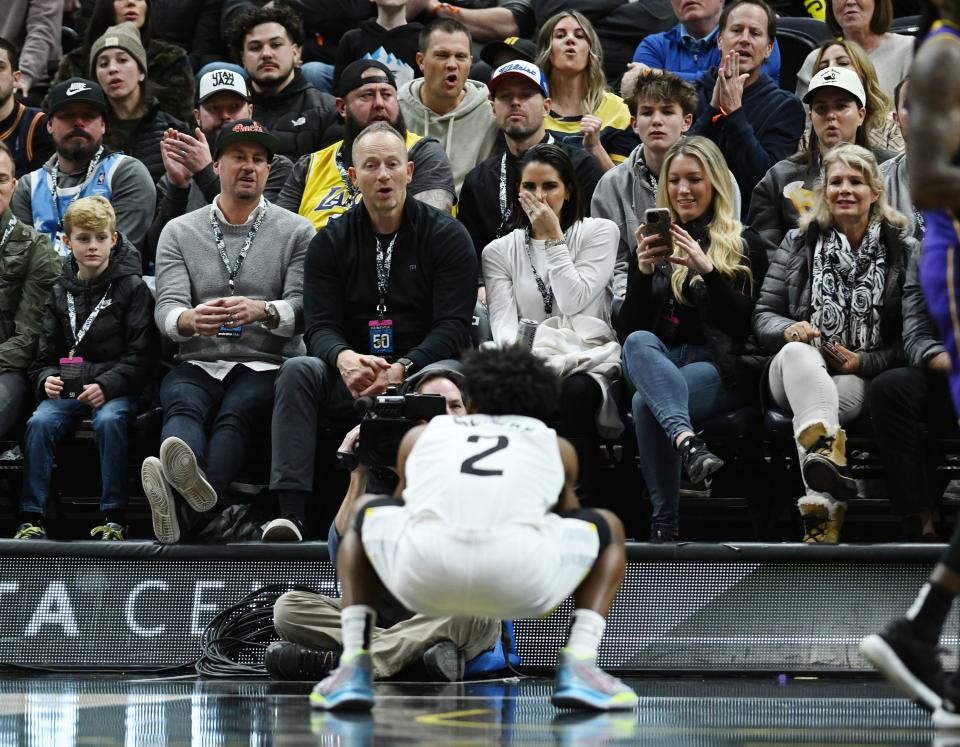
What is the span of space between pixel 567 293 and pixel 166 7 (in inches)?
237

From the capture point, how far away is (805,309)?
306 inches

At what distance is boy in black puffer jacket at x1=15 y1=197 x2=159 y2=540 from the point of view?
8.01 metres

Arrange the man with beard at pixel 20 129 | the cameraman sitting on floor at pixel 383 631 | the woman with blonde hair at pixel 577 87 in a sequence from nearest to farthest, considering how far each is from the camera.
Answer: the cameraman sitting on floor at pixel 383 631 < the woman with blonde hair at pixel 577 87 < the man with beard at pixel 20 129

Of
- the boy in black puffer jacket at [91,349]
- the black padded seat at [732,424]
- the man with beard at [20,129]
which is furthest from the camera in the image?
the man with beard at [20,129]

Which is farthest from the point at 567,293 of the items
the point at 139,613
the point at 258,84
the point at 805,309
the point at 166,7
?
the point at 166,7

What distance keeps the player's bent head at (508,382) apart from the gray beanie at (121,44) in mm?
5857

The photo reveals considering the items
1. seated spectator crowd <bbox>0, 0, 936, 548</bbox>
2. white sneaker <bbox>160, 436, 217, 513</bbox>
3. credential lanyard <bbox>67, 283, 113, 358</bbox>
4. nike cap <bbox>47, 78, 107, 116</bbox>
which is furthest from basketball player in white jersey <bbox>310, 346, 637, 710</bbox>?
nike cap <bbox>47, 78, 107, 116</bbox>

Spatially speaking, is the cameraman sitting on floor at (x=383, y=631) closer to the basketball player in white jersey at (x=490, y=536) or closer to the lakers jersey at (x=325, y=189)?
the basketball player in white jersey at (x=490, y=536)

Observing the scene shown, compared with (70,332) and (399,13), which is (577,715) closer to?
(70,332)

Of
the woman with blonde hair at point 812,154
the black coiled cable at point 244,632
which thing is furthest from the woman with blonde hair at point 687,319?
the black coiled cable at point 244,632

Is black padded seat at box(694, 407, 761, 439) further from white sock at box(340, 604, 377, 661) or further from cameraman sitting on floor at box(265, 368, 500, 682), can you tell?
white sock at box(340, 604, 377, 661)

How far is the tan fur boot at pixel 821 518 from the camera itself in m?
7.25

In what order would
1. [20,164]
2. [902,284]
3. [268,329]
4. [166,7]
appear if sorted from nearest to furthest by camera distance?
[902,284], [268,329], [20,164], [166,7]

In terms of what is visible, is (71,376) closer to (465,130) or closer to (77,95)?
(77,95)
